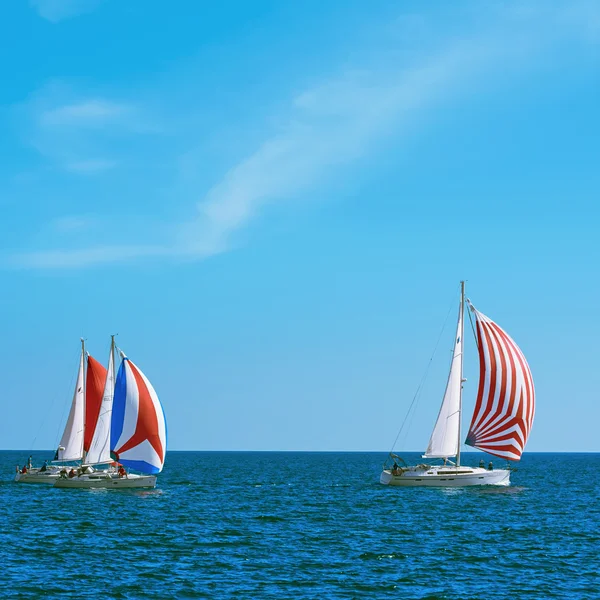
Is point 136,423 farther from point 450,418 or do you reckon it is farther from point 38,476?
point 450,418

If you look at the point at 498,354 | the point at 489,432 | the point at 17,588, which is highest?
the point at 498,354

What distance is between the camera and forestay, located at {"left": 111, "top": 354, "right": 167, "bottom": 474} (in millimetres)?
65750

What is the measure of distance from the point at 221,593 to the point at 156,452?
1428 inches

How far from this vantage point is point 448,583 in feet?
109

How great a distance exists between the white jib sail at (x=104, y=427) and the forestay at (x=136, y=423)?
3.33 metres

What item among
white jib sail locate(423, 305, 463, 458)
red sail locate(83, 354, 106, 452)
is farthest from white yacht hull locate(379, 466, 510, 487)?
red sail locate(83, 354, 106, 452)

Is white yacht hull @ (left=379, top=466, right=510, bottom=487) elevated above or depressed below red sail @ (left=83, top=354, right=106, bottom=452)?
below

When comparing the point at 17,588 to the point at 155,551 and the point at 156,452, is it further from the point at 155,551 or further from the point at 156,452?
the point at 156,452

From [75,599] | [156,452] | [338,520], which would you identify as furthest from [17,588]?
[156,452]

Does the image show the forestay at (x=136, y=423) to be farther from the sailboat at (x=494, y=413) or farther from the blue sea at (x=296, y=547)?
the sailboat at (x=494, y=413)

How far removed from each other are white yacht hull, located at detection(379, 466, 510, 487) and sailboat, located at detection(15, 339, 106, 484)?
26.5 m

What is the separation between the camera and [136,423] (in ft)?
215

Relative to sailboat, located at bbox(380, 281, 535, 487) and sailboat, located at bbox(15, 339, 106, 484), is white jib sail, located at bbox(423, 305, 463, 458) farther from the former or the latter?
sailboat, located at bbox(15, 339, 106, 484)

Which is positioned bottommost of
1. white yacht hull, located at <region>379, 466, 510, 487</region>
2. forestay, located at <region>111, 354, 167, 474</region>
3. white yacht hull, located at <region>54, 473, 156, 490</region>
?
white yacht hull, located at <region>54, 473, 156, 490</region>
